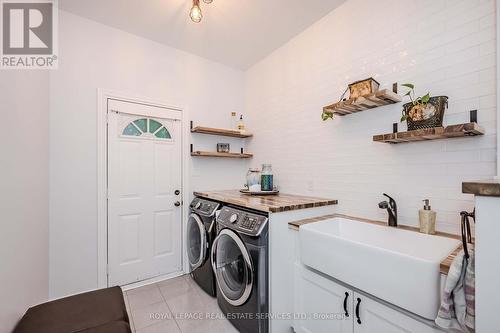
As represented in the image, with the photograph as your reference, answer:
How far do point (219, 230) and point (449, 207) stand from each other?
5.68 ft

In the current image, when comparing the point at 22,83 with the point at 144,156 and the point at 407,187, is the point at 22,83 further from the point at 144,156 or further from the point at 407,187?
the point at 407,187

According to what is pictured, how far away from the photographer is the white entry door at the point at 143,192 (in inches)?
94.8

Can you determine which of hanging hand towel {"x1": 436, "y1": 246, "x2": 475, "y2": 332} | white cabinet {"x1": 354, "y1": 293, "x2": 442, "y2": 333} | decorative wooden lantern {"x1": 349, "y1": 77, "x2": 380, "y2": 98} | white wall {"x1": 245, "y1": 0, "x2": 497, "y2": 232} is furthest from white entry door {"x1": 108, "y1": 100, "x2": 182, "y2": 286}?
hanging hand towel {"x1": 436, "y1": 246, "x2": 475, "y2": 332}

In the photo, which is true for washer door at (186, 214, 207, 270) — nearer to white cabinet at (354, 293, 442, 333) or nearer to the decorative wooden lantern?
white cabinet at (354, 293, 442, 333)

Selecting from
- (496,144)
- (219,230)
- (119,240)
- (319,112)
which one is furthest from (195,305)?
(496,144)

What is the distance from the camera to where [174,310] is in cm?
208

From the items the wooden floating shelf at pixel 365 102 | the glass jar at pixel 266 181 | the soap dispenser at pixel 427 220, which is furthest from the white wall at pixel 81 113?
the soap dispenser at pixel 427 220

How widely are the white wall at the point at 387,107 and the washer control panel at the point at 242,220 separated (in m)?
0.88

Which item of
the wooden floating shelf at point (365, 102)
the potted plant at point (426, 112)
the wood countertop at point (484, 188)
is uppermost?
the wooden floating shelf at point (365, 102)

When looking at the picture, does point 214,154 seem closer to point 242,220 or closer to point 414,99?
point 242,220

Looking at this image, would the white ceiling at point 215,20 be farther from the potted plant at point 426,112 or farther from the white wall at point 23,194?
the potted plant at point 426,112

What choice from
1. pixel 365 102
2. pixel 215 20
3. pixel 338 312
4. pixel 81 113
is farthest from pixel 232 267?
pixel 215 20

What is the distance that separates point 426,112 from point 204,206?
2100 mm

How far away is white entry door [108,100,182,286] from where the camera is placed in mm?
2408
